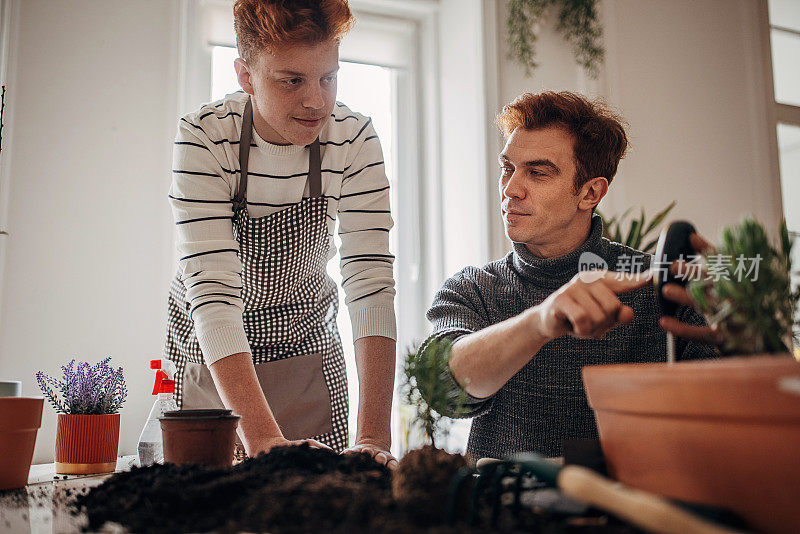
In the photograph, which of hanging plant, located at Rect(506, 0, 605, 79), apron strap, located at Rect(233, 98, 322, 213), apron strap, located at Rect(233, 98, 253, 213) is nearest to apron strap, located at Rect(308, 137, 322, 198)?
apron strap, located at Rect(233, 98, 322, 213)

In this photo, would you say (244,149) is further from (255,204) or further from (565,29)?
(565,29)

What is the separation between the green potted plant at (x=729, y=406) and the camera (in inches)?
18.1

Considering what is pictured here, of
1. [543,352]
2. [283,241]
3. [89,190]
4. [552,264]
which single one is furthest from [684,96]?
[89,190]

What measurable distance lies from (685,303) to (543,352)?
75 centimetres

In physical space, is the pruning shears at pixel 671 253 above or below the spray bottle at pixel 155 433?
above

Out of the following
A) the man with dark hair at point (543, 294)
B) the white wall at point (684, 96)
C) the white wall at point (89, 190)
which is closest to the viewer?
the man with dark hair at point (543, 294)

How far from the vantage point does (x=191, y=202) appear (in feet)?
4.24

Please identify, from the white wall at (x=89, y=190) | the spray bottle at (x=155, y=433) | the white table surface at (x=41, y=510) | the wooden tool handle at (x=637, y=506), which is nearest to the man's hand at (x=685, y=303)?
the wooden tool handle at (x=637, y=506)

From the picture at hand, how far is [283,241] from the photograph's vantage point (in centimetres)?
150

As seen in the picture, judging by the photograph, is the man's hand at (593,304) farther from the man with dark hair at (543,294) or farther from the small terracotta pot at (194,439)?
the small terracotta pot at (194,439)

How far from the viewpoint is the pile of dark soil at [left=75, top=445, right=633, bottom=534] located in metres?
0.51

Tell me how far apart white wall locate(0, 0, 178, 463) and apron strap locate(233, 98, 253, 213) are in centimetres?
128

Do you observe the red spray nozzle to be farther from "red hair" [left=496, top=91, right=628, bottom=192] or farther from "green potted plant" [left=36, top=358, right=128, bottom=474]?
"red hair" [left=496, top=91, right=628, bottom=192]

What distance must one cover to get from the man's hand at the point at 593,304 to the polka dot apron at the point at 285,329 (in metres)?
0.78
